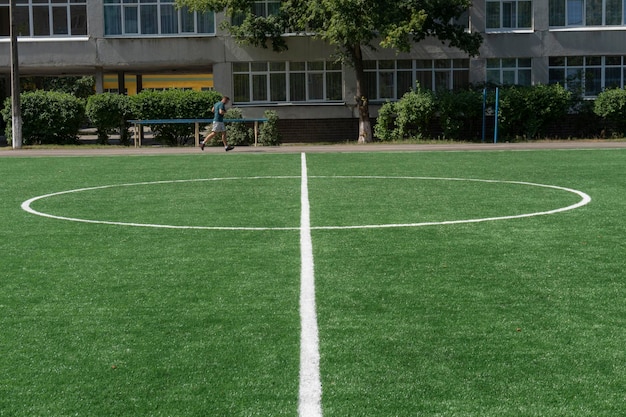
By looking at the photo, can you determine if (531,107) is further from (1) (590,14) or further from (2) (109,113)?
(2) (109,113)

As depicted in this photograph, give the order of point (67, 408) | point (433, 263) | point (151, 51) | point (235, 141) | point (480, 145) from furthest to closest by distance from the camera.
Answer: point (151, 51) < point (235, 141) < point (480, 145) < point (433, 263) < point (67, 408)

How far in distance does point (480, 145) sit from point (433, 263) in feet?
91.3

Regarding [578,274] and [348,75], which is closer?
[578,274]

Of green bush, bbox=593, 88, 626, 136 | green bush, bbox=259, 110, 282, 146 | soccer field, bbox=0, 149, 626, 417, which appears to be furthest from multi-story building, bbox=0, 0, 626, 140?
soccer field, bbox=0, 149, 626, 417

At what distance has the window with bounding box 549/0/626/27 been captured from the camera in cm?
4419

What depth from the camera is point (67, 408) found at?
5129 millimetres

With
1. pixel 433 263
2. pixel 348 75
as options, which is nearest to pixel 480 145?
pixel 348 75

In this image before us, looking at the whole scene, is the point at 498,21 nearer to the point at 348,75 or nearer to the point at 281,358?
the point at 348,75

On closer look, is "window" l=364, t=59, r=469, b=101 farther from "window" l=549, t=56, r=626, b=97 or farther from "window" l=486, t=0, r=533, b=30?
"window" l=549, t=56, r=626, b=97

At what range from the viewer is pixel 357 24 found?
36812 millimetres

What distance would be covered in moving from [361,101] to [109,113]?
10.2m

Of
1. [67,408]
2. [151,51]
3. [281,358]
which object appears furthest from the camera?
[151,51]

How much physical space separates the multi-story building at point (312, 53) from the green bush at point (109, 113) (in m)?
3.76

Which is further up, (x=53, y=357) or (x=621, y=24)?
(x=621, y=24)
